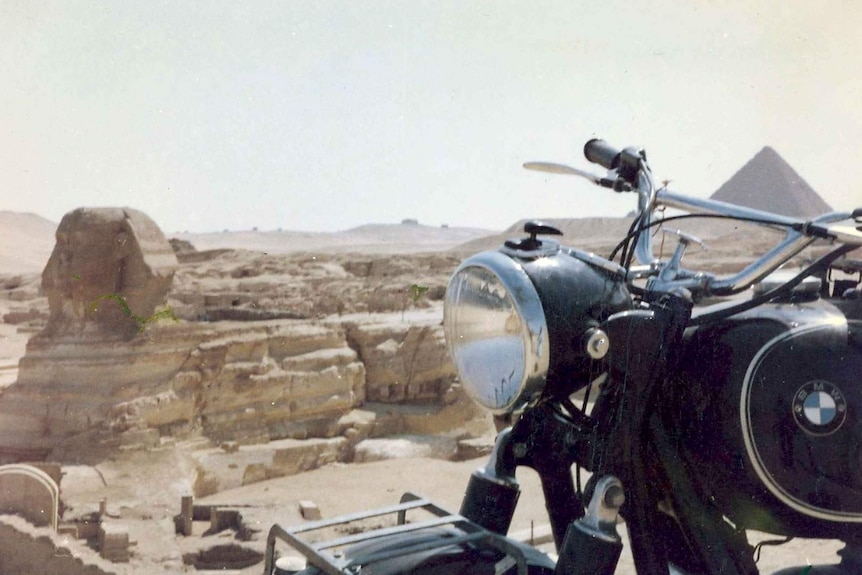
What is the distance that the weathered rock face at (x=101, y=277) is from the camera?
15.4 meters

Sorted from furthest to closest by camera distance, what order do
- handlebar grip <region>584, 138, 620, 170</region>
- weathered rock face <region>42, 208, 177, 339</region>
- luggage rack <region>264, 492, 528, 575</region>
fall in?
1. weathered rock face <region>42, 208, 177, 339</region>
2. handlebar grip <region>584, 138, 620, 170</region>
3. luggage rack <region>264, 492, 528, 575</region>

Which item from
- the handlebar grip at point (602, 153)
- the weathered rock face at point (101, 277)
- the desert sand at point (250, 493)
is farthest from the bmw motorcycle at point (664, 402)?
the weathered rock face at point (101, 277)

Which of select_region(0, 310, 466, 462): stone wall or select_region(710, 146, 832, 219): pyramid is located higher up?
select_region(710, 146, 832, 219): pyramid

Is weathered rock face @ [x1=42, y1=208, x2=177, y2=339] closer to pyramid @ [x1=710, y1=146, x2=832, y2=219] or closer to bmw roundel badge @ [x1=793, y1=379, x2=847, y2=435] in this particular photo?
bmw roundel badge @ [x1=793, y1=379, x2=847, y2=435]

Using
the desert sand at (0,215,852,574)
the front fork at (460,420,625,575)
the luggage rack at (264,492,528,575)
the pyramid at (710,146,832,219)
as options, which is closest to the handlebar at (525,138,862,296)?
the front fork at (460,420,625,575)

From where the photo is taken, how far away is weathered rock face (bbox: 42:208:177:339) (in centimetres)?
1545

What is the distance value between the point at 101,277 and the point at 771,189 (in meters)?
44.9

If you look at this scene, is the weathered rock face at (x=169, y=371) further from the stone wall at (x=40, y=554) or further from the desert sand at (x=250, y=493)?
the stone wall at (x=40, y=554)

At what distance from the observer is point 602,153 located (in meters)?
2.45

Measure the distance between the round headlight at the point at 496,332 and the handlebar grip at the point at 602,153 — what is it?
58cm

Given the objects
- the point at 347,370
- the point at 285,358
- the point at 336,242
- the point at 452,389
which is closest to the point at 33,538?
the point at 285,358

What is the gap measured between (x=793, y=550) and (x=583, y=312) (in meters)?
3.86

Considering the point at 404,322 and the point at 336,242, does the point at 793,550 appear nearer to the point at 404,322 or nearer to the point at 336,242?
the point at 404,322

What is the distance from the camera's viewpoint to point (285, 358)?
57.3 feet
